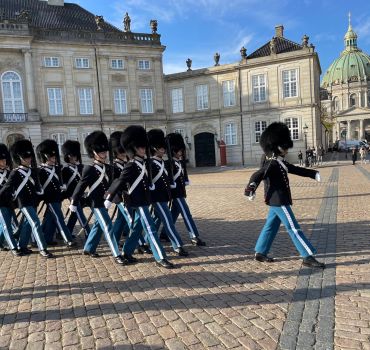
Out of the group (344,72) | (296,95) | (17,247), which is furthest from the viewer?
(344,72)

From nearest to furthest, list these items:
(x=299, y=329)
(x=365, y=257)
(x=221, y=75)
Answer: (x=299, y=329) → (x=365, y=257) → (x=221, y=75)

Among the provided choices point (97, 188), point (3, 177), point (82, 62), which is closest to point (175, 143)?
point (97, 188)

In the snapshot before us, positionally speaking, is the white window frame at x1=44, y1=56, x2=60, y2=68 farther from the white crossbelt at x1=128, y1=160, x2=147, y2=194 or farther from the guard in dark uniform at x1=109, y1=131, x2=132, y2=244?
the white crossbelt at x1=128, y1=160, x2=147, y2=194

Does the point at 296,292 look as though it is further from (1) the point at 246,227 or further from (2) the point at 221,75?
(2) the point at 221,75

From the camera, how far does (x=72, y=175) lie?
8391 millimetres

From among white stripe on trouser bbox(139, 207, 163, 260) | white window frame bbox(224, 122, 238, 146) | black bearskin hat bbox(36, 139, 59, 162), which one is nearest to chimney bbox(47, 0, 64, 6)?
white window frame bbox(224, 122, 238, 146)

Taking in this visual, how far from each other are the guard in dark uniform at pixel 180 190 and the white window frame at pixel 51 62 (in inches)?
1196

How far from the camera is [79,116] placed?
117ft

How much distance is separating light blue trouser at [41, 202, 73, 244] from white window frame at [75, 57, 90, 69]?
30119mm

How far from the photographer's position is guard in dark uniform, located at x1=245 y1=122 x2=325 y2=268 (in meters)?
5.64

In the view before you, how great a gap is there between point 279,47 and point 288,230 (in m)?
34.5

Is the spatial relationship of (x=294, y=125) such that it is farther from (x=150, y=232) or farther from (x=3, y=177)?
(x=150, y=232)

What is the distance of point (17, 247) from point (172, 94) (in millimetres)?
33682

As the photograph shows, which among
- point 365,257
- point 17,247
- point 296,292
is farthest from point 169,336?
point 17,247
